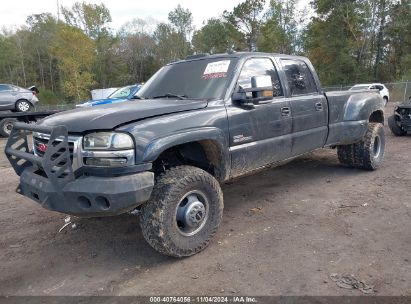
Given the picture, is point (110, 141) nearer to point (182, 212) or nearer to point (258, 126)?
point (182, 212)

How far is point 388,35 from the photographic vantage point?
1628 inches

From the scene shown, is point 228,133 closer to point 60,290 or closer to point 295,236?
point 295,236

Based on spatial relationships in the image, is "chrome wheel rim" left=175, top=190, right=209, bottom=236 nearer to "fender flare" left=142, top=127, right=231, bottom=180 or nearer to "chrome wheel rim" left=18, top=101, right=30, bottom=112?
"fender flare" left=142, top=127, right=231, bottom=180

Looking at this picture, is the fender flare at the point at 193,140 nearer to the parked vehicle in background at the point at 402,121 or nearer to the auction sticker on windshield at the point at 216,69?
the auction sticker on windshield at the point at 216,69

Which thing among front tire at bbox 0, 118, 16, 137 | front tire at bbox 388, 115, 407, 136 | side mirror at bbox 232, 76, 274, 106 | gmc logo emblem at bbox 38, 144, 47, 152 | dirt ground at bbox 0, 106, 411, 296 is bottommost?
dirt ground at bbox 0, 106, 411, 296

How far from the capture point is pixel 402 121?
9.88 m

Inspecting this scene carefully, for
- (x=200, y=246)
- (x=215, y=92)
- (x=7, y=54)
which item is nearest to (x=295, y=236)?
(x=200, y=246)

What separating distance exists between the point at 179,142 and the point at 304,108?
87.8 inches

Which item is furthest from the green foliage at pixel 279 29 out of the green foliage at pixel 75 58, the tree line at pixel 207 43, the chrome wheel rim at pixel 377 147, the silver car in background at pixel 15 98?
the chrome wheel rim at pixel 377 147

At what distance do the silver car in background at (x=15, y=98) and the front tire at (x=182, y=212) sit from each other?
14883mm

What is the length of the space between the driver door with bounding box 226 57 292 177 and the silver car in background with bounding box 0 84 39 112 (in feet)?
47.1

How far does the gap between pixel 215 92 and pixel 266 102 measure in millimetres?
619

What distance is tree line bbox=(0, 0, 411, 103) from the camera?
40.7m

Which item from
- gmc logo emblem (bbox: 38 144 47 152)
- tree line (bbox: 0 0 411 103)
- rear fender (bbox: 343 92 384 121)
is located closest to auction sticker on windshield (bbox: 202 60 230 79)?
gmc logo emblem (bbox: 38 144 47 152)
